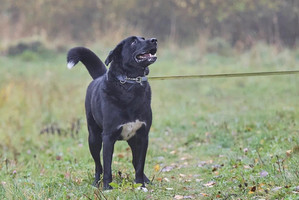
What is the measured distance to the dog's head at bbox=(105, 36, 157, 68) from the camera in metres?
4.45

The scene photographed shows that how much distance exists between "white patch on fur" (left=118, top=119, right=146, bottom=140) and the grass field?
1.56 ft

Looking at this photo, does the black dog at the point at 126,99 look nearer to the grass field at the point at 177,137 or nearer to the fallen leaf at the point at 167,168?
the grass field at the point at 177,137

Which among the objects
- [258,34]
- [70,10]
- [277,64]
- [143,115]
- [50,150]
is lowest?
[50,150]

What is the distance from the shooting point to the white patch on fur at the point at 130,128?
14.9ft

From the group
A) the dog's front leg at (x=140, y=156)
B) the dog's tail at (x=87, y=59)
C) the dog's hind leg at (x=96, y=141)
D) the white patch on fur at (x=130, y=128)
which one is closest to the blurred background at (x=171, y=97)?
the dog's hind leg at (x=96, y=141)

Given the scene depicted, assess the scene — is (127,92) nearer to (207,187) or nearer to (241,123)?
(207,187)

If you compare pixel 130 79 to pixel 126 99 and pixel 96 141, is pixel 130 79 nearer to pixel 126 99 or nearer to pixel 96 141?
pixel 126 99

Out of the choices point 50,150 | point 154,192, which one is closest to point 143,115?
point 154,192

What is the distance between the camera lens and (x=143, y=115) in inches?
180

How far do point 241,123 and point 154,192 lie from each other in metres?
3.97

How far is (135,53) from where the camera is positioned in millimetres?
4516

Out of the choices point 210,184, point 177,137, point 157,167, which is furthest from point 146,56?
point 177,137

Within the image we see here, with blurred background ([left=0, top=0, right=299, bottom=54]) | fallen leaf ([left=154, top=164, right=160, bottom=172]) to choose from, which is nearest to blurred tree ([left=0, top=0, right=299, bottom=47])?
blurred background ([left=0, top=0, right=299, bottom=54])

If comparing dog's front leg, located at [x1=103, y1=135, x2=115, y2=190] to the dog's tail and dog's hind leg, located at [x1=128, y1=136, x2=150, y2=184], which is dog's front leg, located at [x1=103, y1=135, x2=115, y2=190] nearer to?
dog's hind leg, located at [x1=128, y1=136, x2=150, y2=184]
